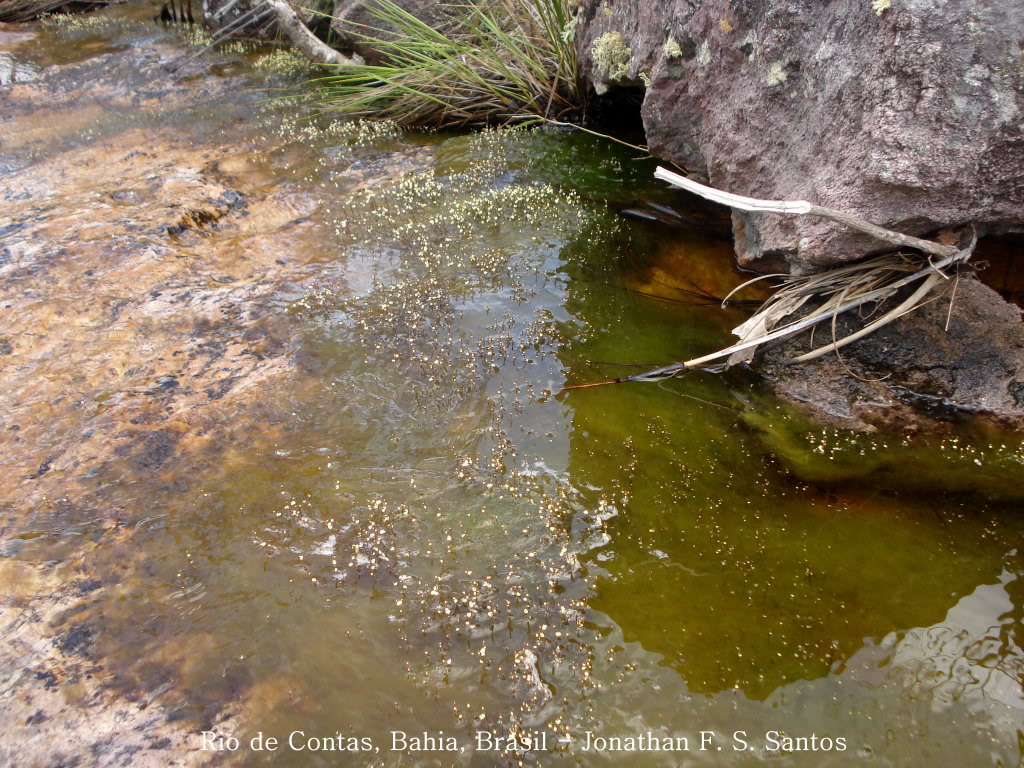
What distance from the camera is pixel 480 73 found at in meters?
7.81

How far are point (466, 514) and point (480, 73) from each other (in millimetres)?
6007

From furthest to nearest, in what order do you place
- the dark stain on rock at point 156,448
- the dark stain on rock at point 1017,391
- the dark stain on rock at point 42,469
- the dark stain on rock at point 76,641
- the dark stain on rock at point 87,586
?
the dark stain on rock at point 1017,391, the dark stain on rock at point 156,448, the dark stain on rock at point 42,469, the dark stain on rock at point 87,586, the dark stain on rock at point 76,641

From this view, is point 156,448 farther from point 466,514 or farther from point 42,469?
point 466,514

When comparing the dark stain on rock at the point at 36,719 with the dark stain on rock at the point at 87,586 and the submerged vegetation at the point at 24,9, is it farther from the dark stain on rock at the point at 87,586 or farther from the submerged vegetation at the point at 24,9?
the submerged vegetation at the point at 24,9

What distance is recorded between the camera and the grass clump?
726 cm

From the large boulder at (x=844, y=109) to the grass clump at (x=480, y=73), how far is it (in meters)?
2.37

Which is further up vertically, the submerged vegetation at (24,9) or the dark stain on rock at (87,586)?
the submerged vegetation at (24,9)

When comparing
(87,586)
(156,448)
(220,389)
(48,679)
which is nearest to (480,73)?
(220,389)

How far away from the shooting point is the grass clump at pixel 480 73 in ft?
23.8

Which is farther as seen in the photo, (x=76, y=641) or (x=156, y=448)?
(x=156, y=448)

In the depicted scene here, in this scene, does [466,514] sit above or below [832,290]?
below

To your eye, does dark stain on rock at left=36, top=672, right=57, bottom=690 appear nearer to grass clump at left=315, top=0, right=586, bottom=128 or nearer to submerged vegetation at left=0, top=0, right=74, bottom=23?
grass clump at left=315, top=0, right=586, bottom=128

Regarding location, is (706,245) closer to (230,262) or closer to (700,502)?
(700,502)

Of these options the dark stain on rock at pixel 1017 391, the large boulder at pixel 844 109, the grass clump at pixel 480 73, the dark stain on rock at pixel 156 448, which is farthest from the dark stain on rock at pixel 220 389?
the dark stain on rock at pixel 1017 391
